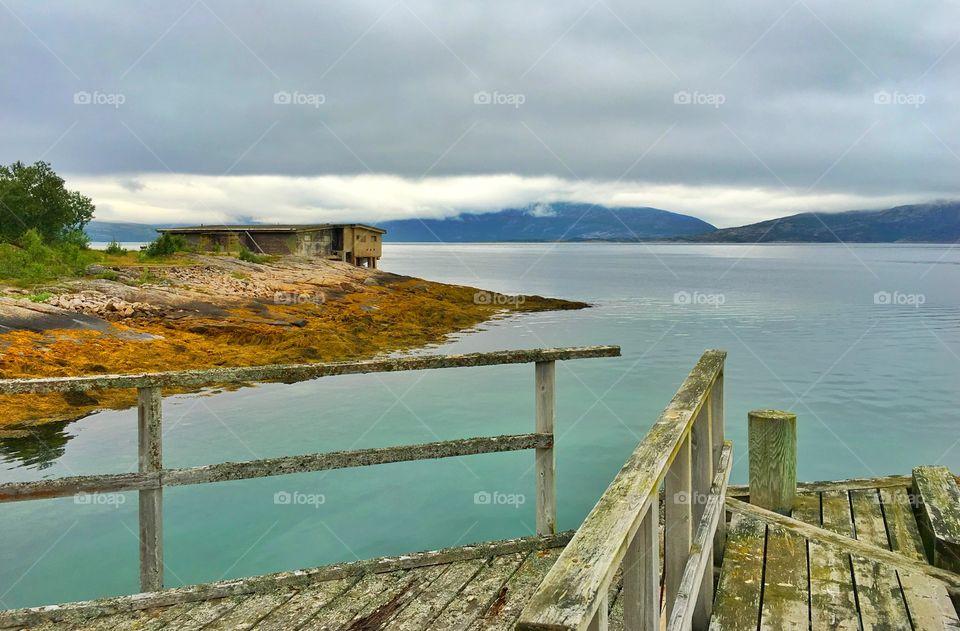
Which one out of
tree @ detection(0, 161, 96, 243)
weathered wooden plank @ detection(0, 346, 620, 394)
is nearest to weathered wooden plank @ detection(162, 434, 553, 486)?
weathered wooden plank @ detection(0, 346, 620, 394)

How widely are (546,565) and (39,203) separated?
46688 millimetres

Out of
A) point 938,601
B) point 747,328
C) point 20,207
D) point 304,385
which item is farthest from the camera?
point 747,328

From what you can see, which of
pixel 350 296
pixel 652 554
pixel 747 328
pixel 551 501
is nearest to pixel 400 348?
pixel 350 296

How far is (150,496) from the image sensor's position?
14.1 feet

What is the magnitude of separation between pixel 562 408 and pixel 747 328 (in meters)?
25.7

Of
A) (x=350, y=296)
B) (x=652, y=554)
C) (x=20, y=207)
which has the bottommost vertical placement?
(x=652, y=554)

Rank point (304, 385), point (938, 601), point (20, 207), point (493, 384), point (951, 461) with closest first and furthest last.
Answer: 1. point (938, 601)
2. point (951, 461)
3. point (304, 385)
4. point (493, 384)
5. point (20, 207)

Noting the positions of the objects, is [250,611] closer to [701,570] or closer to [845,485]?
[701,570]

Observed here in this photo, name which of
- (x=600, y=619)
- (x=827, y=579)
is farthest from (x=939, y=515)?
(x=600, y=619)

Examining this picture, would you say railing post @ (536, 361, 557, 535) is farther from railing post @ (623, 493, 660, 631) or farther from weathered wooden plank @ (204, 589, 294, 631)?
railing post @ (623, 493, 660, 631)

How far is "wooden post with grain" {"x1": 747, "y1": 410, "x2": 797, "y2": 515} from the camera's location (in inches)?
270

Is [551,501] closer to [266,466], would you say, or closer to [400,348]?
[266,466]

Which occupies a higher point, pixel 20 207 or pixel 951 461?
pixel 20 207

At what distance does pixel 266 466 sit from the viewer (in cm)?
448
